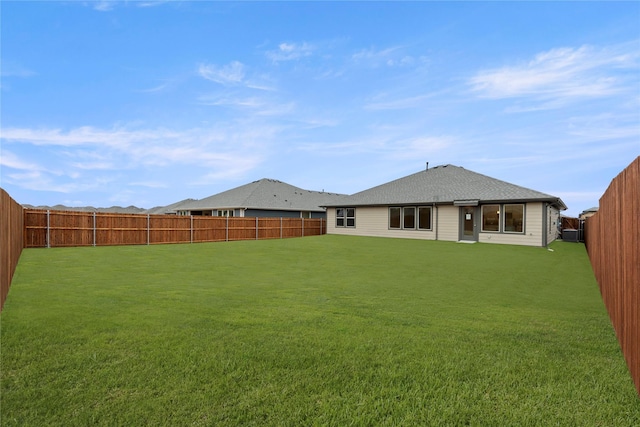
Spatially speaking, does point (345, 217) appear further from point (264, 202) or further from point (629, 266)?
point (629, 266)

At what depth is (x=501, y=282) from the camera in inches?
320

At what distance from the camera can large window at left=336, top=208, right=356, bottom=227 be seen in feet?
87.7

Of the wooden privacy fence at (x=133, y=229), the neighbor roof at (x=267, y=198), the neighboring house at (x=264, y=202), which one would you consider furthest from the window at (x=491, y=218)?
the wooden privacy fence at (x=133, y=229)

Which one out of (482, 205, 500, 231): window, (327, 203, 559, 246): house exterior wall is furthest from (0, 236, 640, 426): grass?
(482, 205, 500, 231): window

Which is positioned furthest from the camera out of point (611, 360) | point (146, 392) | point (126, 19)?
point (126, 19)

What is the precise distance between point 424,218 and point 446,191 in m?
2.40

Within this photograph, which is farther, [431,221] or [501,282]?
[431,221]

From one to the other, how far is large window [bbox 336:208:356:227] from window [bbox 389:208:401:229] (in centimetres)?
327

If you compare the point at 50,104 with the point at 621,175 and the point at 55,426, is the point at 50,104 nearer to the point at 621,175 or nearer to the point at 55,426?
the point at 55,426

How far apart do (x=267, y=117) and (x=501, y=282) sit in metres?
16.6

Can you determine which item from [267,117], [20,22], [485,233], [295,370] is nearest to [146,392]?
[295,370]

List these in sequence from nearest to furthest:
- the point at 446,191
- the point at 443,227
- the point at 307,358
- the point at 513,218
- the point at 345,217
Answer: the point at 307,358
the point at 513,218
the point at 443,227
the point at 446,191
the point at 345,217

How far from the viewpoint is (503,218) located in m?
19.8

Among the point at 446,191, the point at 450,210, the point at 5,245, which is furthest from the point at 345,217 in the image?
the point at 5,245
